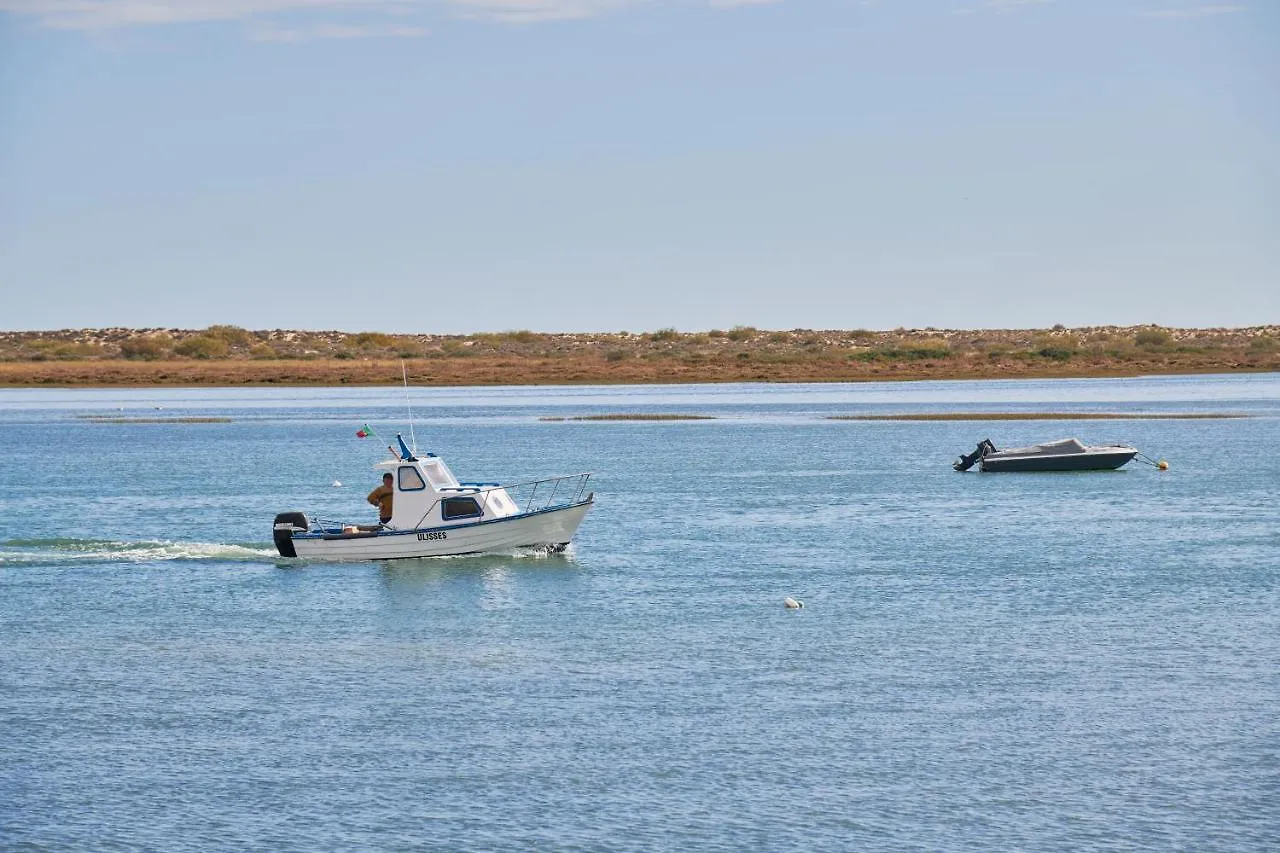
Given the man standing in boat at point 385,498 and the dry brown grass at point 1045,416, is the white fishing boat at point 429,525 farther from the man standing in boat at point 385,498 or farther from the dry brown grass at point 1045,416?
the dry brown grass at point 1045,416

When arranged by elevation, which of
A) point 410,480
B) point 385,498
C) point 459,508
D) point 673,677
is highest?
point 410,480

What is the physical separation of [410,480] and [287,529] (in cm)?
292

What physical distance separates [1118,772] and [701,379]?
143913mm

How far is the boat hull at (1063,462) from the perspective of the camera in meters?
62.6

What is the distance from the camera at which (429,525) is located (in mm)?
39031

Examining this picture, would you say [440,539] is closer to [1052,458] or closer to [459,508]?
[459,508]

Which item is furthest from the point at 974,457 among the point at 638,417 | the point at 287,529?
the point at 638,417

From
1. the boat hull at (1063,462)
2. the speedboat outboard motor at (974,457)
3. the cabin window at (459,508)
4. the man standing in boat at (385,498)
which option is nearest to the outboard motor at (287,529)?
the man standing in boat at (385,498)

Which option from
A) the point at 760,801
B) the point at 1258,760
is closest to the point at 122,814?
the point at 760,801

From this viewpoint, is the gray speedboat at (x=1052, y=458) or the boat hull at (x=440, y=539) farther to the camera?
the gray speedboat at (x=1052, y=458)

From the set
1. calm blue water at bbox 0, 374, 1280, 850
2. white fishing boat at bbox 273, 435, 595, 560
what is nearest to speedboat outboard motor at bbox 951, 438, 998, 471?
calm blue water at bbox 0, 374, 1280, 850

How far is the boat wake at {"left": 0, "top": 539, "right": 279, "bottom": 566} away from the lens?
133 ft

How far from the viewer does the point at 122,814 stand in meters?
19.8

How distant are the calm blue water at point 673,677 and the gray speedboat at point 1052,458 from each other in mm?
6637
